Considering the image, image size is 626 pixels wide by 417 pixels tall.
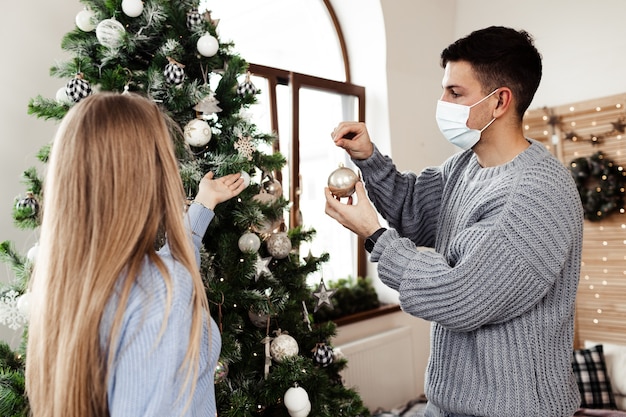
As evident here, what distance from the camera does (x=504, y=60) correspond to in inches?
57.7

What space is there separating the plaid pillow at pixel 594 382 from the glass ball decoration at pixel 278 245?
2208 mm

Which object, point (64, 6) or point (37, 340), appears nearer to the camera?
point (37, 340)

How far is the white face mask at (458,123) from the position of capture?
1.50m

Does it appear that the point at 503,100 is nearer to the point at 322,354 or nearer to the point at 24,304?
the point at 322,354

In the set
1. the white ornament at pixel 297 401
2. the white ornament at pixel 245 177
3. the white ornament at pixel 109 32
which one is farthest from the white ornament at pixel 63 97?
the white ornament at pixel 297 401

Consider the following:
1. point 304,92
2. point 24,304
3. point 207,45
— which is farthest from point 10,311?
point 304,92

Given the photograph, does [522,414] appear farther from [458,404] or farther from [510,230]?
[510,230]

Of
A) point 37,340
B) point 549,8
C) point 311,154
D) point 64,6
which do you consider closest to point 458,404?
point 37,340

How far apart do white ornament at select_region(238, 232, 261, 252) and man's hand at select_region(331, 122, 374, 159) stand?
37cm

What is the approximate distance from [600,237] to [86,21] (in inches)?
125

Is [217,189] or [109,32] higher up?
[109,32]

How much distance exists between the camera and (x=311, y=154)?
3422mm

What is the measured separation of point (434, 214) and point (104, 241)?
3.50 feet

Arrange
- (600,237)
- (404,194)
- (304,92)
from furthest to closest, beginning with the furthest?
(600,237)
(304,92)
(404,194)
